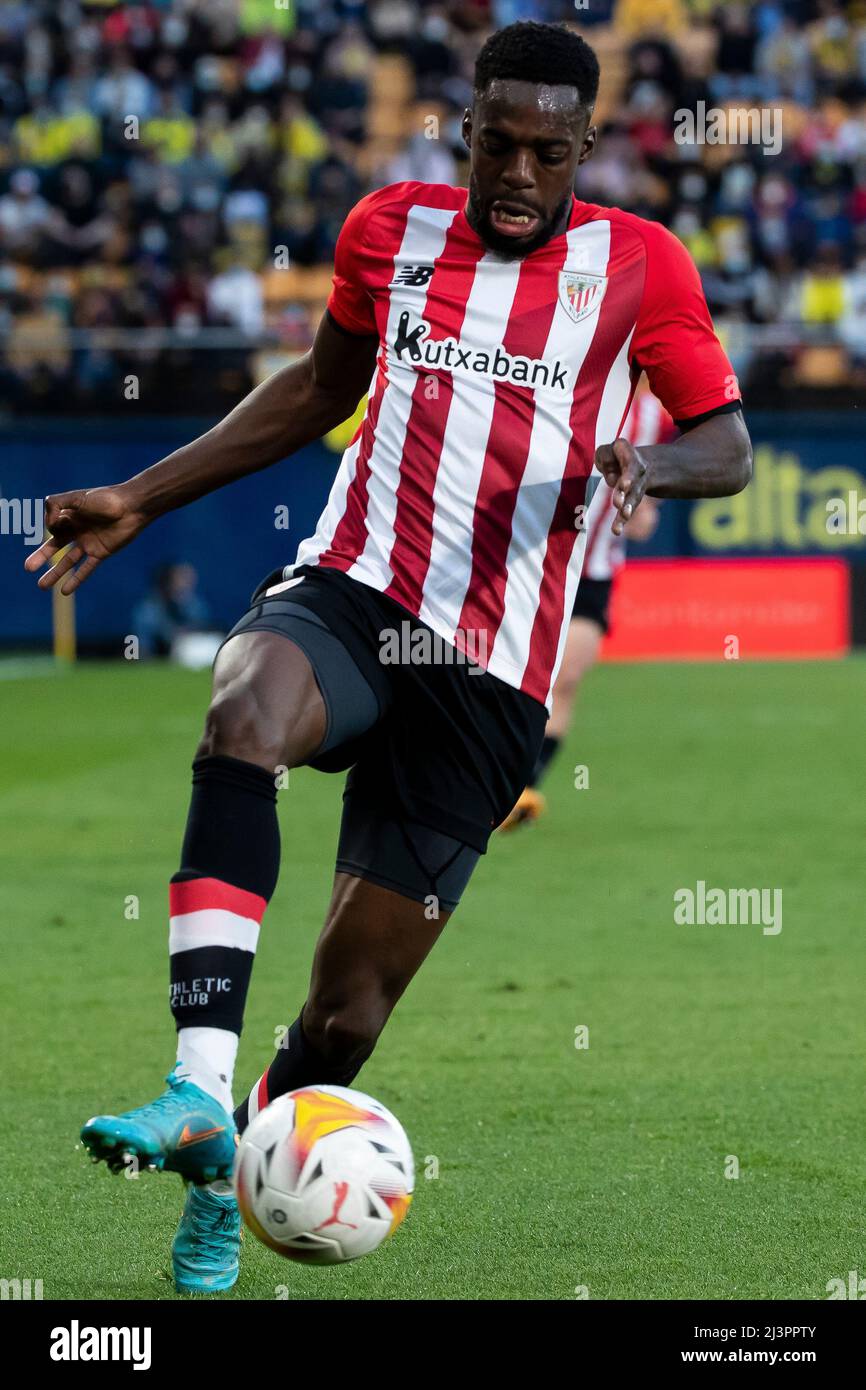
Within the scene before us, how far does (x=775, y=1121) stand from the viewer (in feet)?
16.0

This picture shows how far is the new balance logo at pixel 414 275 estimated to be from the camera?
387 centimetres

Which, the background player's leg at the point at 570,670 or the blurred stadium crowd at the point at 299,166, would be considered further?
the blurred stadium crowd at the point at 299,166

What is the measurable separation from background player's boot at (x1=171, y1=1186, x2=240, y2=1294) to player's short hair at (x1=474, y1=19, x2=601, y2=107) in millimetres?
2115

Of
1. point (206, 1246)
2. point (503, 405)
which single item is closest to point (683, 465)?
point (503, 405)

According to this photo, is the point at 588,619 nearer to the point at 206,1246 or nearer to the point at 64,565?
the point at 64,565

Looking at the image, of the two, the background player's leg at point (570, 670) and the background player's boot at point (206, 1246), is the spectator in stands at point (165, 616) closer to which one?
the background player's leg at point (570, 670)

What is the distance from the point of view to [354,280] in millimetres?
3941

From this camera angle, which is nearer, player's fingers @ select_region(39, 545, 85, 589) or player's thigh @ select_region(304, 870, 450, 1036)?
player's thigh @ select_region(304, 870, 450, 1036)

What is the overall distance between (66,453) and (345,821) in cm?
1397

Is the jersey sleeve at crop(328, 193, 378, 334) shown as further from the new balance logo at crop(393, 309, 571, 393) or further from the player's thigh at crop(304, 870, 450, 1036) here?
the player's thigh at crop(304, 870, 450, 1036)

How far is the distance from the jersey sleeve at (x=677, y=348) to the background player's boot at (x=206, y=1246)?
1719mm

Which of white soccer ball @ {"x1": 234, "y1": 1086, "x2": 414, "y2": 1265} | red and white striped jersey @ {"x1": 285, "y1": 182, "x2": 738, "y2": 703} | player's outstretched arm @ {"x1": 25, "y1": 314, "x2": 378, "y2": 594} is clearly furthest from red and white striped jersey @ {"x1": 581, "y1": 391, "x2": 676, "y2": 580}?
white soccer ball @ {"x1": 234, "y1": 1086, "x2": 414, "y2": 1265}

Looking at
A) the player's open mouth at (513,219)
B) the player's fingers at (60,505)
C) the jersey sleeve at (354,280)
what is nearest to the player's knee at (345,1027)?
the player's fingers at (60,505)

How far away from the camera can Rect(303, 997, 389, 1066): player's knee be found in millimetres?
3756
